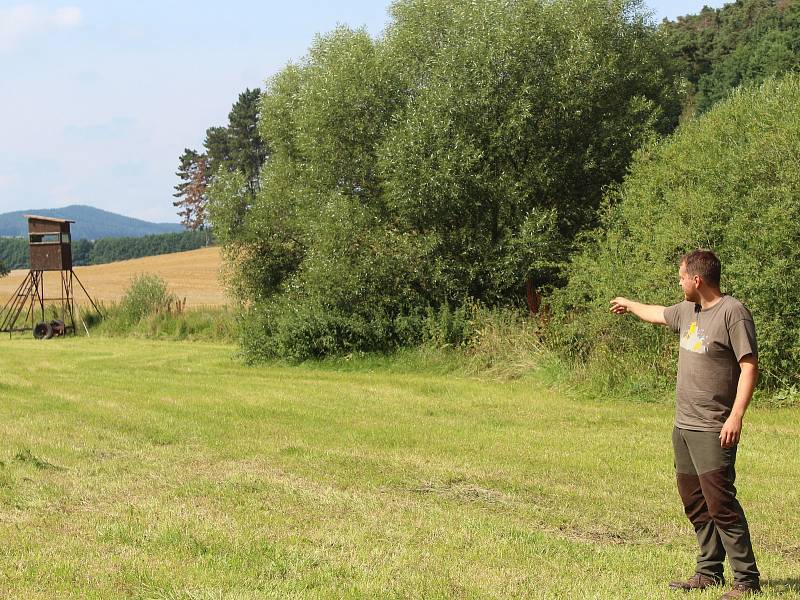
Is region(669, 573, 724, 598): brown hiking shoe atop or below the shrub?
below

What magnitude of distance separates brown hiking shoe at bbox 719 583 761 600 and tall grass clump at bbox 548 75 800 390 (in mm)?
9902

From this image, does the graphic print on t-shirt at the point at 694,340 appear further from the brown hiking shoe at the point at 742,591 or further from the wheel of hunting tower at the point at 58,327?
the wheel of hunting tower at the point at 58,327

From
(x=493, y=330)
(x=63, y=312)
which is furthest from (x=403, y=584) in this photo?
(x=63, y=312)

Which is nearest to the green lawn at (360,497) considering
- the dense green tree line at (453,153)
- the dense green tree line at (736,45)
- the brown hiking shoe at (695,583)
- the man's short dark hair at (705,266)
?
the brown hiking shoe at (695,583)

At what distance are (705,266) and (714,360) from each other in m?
0.61

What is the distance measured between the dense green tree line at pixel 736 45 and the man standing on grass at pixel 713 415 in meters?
40.5

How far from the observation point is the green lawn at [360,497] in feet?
19.2

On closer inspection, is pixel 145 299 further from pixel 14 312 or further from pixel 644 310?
pixel 644 310

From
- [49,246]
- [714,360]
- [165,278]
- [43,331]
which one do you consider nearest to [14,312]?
[49,246]

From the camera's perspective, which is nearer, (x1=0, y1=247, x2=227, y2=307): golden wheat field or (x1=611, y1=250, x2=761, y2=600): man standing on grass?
(x1=611, y1=250, x2=761, y2=600): man standing on grass

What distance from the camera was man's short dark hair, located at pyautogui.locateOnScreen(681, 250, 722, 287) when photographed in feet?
18.6

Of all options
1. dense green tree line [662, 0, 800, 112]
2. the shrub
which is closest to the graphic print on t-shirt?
the shrub

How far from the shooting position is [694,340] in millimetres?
5730

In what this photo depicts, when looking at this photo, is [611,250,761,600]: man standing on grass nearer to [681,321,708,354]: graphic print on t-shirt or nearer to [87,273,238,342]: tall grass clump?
[681,321,708,354]: graphic print on t-shirt
